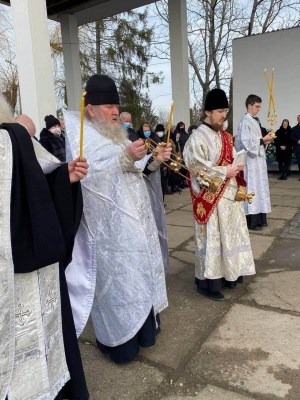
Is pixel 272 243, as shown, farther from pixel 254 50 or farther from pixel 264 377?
pixel 254 50

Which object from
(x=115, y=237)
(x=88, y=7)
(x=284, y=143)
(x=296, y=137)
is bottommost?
(x=115, y=237)

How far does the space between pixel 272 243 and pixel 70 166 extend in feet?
12.5

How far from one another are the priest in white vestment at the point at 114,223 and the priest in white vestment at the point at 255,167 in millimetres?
3453

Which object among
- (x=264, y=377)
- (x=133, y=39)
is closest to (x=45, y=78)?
(x=264, y=377)

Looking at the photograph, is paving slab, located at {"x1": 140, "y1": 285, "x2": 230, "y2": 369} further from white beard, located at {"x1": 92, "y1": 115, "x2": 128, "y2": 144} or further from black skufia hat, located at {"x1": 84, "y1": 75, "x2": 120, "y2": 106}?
black skufia hat, located at {"x1": 84, "y1": 75, "x2": 120, "y2": 106}

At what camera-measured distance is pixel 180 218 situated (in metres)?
6.56

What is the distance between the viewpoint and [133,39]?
20.0 meters

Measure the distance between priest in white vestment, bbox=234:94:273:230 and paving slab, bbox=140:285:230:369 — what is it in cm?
236

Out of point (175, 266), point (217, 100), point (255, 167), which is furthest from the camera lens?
point (255, 167)

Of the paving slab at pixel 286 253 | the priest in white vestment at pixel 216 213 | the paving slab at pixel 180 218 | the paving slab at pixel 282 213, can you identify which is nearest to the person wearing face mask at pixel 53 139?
the paving slab at pixel 180 218

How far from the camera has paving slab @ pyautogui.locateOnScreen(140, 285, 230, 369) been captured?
2.57 m

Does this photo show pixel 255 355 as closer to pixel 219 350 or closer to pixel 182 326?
pixel 219 350

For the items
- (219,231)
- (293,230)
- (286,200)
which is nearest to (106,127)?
(219,231)

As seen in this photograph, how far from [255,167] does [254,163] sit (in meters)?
0.06
